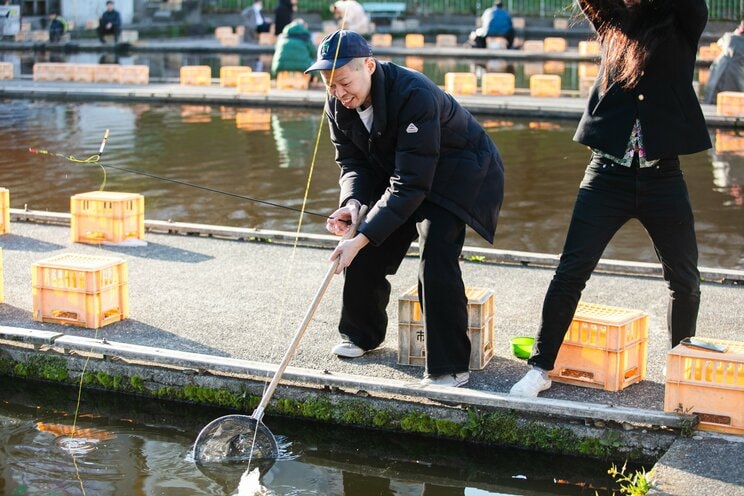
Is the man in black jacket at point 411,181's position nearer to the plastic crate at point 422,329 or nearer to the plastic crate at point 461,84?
the plastic crate at point 422,329

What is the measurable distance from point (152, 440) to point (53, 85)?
1866cm

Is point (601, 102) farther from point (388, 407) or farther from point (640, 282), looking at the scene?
point (640, 282)

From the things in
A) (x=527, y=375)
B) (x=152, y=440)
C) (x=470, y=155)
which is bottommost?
(x=152, y=440)

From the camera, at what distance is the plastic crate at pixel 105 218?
365 inches

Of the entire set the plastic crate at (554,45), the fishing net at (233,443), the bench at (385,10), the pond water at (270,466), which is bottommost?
the pond water at (270,466)

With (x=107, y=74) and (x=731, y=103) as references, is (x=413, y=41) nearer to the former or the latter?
(x=107, y=74)

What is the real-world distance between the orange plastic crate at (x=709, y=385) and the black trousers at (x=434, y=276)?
3.48ft

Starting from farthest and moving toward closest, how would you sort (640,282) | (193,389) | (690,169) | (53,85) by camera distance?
1. (53,85)
2. (690,169)
3. (640,282)
4. (193,389)

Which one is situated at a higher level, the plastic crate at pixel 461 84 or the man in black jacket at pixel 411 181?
the plastic crate at pixel 461 84

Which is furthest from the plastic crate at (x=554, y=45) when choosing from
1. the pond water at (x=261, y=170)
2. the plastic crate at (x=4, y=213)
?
the plastic crate at (x=4, y=213)

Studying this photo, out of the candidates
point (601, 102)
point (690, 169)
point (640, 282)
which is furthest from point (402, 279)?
point (690, 169)

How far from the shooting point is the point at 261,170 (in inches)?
584

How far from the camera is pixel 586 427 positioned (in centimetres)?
571

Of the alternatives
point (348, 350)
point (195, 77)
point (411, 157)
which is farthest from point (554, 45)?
point (411, 157)
